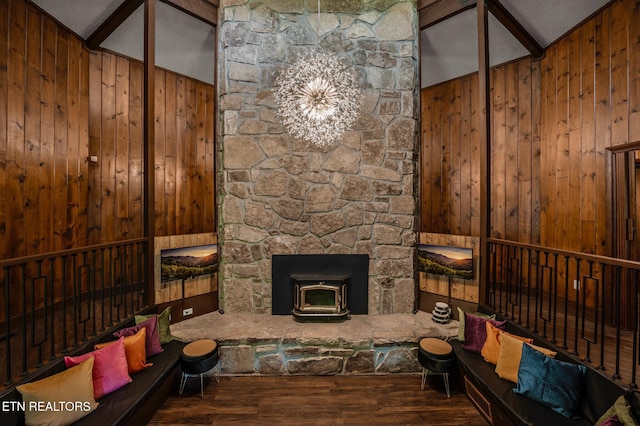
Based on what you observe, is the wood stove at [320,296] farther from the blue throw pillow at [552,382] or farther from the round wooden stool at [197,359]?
the blue throw pillow at [552,382]

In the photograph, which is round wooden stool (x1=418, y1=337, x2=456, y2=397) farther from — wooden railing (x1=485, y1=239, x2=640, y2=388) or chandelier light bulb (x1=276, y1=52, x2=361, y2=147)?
chandelier light bulb (x1=276, y1=52, x2=361, y2=147)

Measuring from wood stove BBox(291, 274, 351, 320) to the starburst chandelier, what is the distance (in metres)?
1.66

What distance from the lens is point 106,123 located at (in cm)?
375

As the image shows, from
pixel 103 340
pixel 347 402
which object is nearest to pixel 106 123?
pixel 103 340

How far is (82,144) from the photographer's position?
356 cm

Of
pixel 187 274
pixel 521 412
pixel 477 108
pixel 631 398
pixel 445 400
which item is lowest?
pixel 445 400

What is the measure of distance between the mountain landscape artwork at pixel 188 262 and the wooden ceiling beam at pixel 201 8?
9.26 ft

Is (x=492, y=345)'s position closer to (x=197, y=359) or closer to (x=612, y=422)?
(x=612, y=422)

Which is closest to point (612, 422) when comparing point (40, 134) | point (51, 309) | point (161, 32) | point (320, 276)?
point (320, 276)

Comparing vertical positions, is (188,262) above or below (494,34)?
below

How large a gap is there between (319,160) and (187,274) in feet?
6.85

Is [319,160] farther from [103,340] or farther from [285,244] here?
[103,340]

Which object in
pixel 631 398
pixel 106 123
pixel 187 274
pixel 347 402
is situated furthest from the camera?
pixel 106 123

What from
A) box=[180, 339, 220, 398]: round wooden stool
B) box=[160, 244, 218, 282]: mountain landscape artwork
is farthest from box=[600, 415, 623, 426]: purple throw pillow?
box=[160, 244, 218, 282]: mountain landscape artwork
